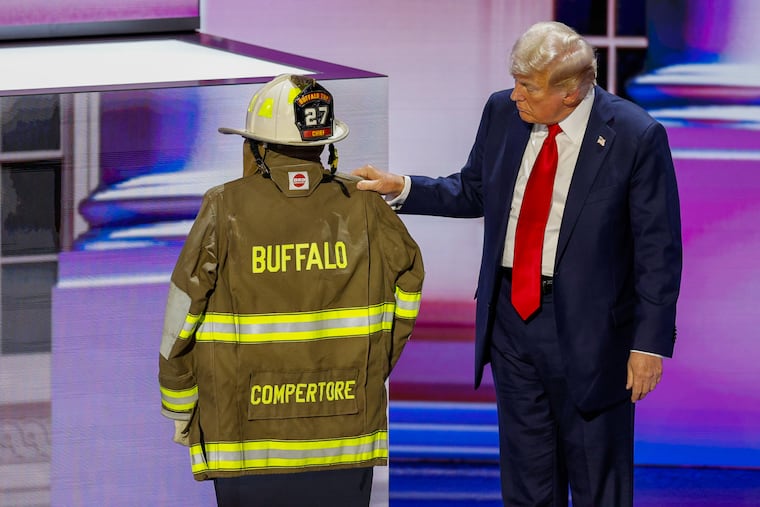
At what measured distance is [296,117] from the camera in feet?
9.12

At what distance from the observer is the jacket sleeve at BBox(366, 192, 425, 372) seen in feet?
9.59

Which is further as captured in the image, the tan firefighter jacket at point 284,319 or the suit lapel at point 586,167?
the suit lapel at point 586,167

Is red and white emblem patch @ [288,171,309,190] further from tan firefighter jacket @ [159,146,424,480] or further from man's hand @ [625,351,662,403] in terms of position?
man's hand @ [625,351,662,403]

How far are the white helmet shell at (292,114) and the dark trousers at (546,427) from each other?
619 millimetres

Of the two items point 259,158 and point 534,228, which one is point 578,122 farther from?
point 259,158

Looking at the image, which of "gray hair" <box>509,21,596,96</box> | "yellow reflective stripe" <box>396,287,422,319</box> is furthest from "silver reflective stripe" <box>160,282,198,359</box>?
"gray hair" <box>509,21,596,96</box>

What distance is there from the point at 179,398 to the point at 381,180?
715 mm

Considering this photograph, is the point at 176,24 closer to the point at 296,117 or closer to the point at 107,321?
the point at 107,321

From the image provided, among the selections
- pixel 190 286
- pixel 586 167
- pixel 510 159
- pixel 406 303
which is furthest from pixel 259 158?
pixel 586 167

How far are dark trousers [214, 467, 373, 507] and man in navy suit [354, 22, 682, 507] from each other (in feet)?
1.34

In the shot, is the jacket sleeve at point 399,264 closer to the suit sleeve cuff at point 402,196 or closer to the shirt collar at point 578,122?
the suit sleeve cuff at point 402,196

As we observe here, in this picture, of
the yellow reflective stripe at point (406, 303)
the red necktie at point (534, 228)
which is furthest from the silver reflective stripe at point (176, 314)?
the red necktie at point (534, 228)

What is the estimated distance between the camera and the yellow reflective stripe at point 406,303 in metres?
2.97

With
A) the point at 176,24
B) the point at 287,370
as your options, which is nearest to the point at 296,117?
the point at 287,370
